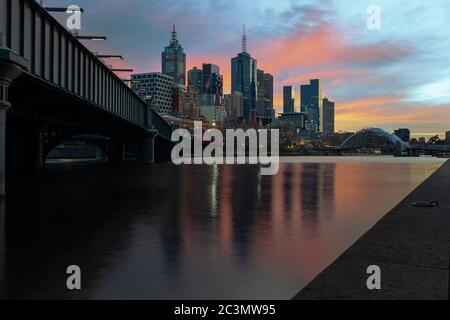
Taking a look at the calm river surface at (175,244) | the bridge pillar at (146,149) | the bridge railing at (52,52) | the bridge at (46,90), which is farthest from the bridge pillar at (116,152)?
the calm river surface at (175,244)

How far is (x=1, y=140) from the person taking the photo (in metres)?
25.2

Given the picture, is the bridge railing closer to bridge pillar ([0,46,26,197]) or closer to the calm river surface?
bridge pillar ([0,46,26,197])

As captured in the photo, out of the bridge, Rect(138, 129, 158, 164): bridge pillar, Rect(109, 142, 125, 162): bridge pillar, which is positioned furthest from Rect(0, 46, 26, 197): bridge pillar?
Rect(109, 142, 125, 162): bridge pillar

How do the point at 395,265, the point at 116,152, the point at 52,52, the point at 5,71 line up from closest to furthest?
the point at 395,265, the point at 5,71, the point at 52,52, the point at 116,152

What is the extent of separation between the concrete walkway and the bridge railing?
22055mm

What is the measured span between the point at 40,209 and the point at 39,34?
1471 centimetres

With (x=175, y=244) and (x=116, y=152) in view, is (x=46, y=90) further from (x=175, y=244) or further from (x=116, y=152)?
(x=116, y=152)

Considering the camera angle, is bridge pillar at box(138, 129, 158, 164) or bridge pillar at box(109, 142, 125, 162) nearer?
bridge pillar at box(138, 129, 158, 164)

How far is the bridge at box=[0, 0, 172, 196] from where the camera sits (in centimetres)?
2591

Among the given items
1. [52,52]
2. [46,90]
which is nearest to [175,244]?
[52,52]

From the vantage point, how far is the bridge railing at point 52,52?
2669cm

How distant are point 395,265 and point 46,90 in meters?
34.3

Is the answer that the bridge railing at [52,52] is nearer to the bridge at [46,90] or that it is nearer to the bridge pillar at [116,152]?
the bridge at [46,90]

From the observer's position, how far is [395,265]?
9680mm
